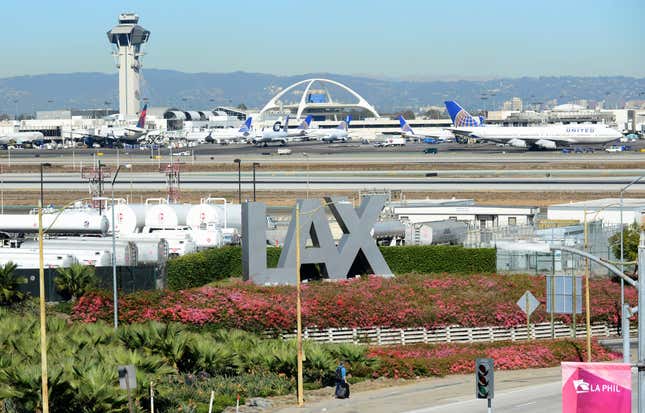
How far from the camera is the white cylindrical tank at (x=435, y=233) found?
228 ft

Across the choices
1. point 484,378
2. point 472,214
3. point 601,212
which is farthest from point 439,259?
point 484,378

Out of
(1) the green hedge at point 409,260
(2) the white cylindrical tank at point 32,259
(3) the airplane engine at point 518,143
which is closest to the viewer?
(2) the white cylindrical tank at point 32,259

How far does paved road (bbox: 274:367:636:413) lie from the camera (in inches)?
1371

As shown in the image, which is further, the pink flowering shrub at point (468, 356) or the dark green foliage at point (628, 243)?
the dark green foliage at point (628, 243)

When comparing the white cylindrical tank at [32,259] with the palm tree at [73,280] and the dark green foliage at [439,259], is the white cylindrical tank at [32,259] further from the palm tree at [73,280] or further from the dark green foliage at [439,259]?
the dark green foliage at [439,259]

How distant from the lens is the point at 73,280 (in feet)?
175

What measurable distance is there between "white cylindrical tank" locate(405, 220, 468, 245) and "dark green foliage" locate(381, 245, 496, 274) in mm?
5608

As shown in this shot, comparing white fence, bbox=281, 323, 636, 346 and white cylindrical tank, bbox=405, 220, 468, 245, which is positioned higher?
white cylindrical tank, bbox=405, 220, 468, 245

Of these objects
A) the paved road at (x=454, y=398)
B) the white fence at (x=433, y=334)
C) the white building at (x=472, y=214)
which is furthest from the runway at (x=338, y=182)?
the paved road at (x=454, y=398)

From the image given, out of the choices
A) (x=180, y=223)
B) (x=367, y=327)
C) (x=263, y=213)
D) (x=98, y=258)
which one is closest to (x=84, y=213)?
(x=180, y=223)

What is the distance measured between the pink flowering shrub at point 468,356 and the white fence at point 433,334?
2.85m

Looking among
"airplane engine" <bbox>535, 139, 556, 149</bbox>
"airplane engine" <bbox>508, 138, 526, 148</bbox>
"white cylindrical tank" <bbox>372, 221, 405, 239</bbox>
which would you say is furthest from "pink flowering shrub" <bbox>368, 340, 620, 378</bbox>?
"airplane engine" <bbox>508, 138, 526, 148</bbox>

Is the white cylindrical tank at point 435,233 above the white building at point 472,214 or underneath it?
underneath

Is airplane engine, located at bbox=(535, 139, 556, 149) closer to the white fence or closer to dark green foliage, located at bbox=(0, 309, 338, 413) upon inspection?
the white fence
